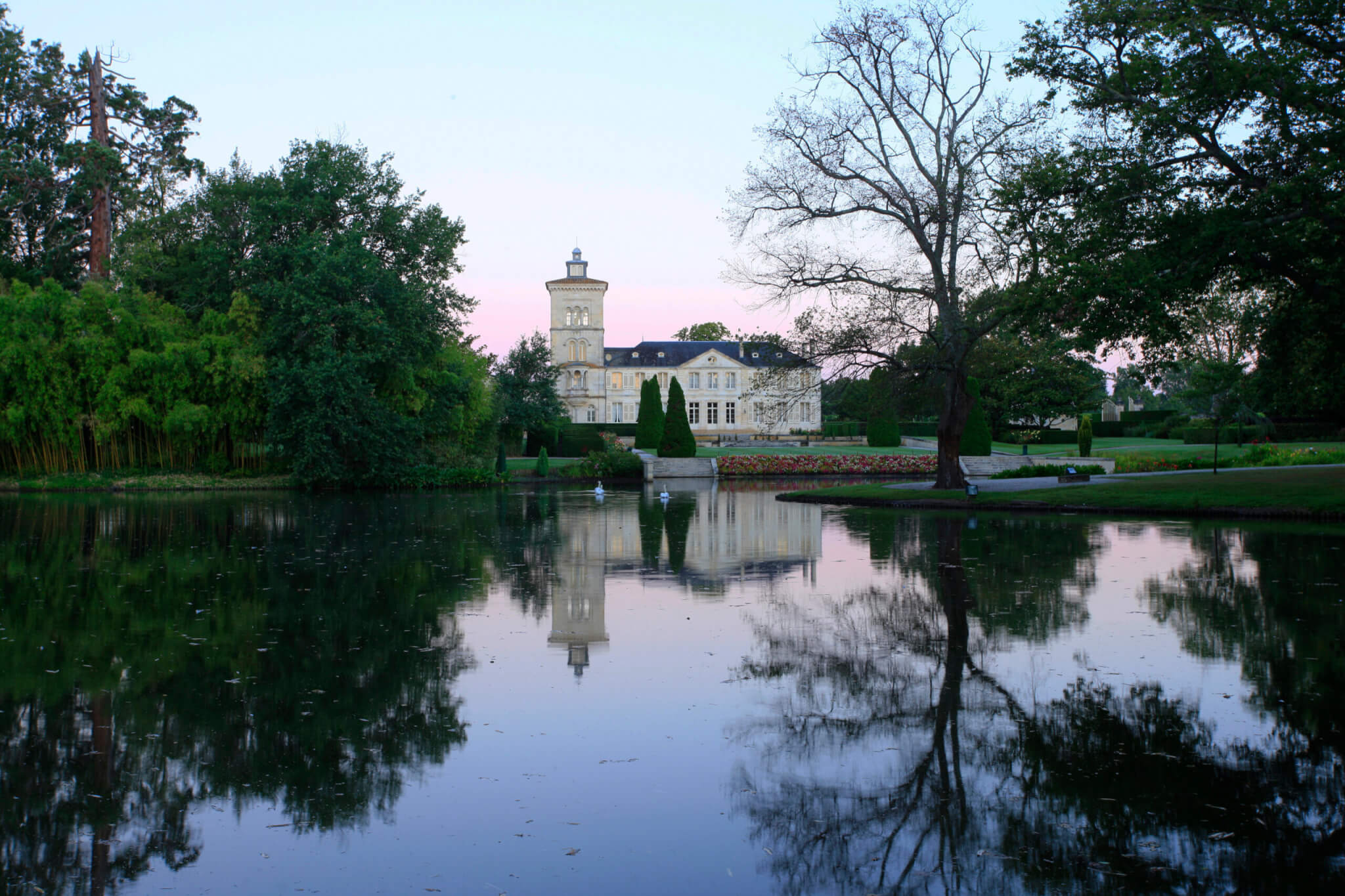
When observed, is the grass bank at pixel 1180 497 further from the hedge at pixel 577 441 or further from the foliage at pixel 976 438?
the hedge at pixel 577 441

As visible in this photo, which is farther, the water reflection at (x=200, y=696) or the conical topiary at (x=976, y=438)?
the conical topiary at (x=976, y=438)

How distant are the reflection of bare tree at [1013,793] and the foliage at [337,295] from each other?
28.1m

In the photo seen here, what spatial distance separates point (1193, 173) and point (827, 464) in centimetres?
2650

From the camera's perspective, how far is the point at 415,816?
14.4ft

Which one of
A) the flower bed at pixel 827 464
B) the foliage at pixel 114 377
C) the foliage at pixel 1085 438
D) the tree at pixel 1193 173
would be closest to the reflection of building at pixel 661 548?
the tree at pixel 1193 173

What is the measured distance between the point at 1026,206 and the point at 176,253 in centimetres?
3023

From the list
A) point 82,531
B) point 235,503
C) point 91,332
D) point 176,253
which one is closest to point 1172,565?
point 82,531

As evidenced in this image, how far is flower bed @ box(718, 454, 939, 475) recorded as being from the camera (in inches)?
1638

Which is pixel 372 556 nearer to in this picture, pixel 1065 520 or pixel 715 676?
pixel 715 676

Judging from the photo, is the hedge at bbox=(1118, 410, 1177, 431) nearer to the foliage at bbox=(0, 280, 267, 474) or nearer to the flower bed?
the flower bed

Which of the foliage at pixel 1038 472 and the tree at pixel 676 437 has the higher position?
the tree at pixel 676 437

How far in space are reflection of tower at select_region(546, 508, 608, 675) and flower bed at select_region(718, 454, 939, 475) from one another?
26.4 metres

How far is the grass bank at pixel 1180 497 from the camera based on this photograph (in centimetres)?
1939

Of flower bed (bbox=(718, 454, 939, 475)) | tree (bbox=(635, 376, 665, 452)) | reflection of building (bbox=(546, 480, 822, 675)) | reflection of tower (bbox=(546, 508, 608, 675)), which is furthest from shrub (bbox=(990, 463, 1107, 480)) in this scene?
tree (bbox=(635, 376, 665, 452))
